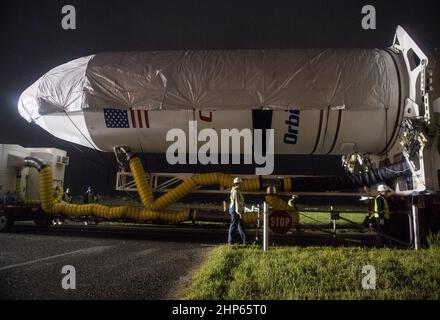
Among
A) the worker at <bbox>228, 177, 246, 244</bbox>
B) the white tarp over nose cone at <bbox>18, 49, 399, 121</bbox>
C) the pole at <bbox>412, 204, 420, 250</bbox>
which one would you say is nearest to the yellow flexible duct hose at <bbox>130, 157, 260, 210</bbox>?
the worker at <bbox>228, 177, 246, 244</bbox>

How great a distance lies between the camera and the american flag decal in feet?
25.4

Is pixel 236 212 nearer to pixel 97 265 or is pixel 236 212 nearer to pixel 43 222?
pixel 97 265

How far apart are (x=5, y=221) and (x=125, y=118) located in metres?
4.80

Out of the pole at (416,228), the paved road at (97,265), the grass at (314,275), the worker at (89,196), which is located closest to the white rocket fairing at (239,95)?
the pole at (416,228)

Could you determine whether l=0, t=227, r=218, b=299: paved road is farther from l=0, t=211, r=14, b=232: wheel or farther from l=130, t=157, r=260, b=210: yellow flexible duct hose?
l=130, t=157, r=260, b=210: yellow flexible duct hose

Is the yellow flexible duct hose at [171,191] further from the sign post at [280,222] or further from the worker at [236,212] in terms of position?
the sign post at [280,222]

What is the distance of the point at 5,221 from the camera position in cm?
905

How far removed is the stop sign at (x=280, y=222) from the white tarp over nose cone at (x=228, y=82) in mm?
2464

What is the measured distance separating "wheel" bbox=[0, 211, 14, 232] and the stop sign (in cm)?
756

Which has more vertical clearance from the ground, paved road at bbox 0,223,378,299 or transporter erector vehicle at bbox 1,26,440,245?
transporter erector vehicle at bbox 1,26,440,245

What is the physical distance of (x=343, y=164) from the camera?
902cm
